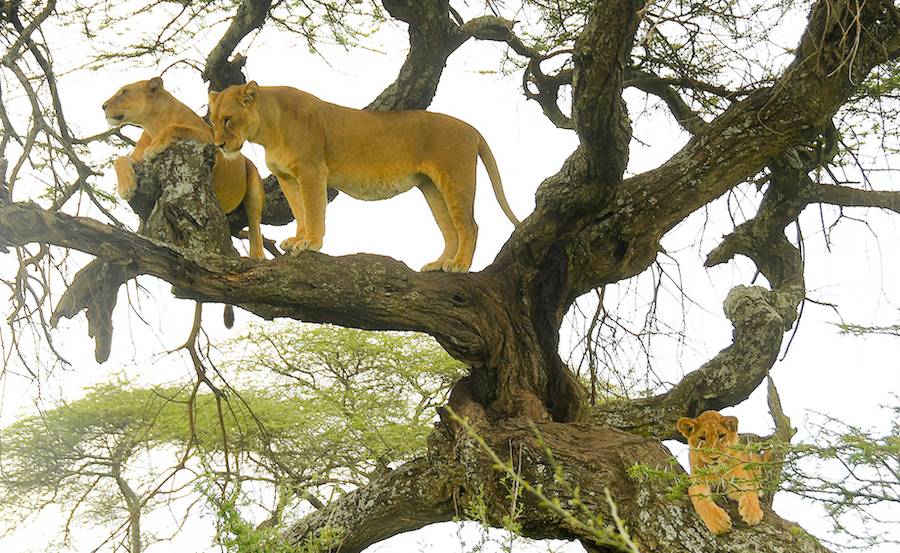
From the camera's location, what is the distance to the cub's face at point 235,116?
2.50 metres

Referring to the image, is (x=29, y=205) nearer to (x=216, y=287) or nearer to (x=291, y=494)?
(x=216, y=287)

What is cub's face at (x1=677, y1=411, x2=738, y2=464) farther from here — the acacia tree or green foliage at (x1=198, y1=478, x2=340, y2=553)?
green foliage at (x1=198, y1=478, x2=340, y2=553)

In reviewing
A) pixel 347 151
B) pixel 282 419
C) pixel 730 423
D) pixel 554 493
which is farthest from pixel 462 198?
pixel 282 419

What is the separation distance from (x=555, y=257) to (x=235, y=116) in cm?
121

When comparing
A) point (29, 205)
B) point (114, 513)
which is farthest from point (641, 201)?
point (114, 513)

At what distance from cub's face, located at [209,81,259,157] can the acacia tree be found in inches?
11.5

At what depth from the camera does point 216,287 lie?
95.2 inches

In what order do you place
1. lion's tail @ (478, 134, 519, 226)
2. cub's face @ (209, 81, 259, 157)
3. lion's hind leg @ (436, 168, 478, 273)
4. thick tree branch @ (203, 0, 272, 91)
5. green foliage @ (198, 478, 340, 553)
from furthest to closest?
thick tree branch @ (203, 0, 272, 91), lion's tail @ (478, 134, 519, 226), lion's hind leg @ (436, 168, 478, 273), cub's face @ (209, 81, 259, 157), green foliage @ (198, 478, 340, 553)

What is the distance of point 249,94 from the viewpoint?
2.52m

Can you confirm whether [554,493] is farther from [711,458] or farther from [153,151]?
[153,151]

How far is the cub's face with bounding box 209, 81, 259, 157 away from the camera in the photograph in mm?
2498

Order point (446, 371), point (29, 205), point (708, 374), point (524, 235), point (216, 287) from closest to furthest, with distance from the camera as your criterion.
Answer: point (29, 205)
point (216, 287)
point (524, 235)
point (708, 374)
point (446, 371)

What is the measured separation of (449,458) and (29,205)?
146 centimetres

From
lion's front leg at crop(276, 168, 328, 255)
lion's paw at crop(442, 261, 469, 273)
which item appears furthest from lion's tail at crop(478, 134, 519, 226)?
lion's front leg at crop(276, 168, 328, 255)
